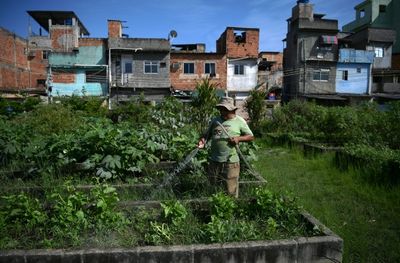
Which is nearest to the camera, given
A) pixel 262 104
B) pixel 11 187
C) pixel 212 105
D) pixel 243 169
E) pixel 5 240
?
pixel 5 240

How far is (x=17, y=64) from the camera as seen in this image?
36.8 m

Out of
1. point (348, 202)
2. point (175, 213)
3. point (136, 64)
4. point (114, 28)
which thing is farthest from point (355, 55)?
point (175, 213)

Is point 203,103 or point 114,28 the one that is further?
point 114,28

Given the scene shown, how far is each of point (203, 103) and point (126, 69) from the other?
22855 mm

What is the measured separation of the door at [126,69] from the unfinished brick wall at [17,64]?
43.4 feet

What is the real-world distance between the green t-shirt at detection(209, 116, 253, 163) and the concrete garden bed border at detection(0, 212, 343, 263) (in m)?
1.57

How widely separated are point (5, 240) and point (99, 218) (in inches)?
40.4

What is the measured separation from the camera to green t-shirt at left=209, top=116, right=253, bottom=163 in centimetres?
462

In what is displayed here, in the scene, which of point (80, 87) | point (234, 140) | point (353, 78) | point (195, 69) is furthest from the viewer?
point (353, 78)

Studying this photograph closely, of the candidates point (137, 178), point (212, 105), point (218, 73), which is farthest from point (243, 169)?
point (218, 73)

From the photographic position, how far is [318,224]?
371 cm

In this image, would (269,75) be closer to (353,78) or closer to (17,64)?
(353,78)

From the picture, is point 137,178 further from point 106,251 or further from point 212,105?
point 212,105

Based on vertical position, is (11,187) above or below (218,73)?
below
